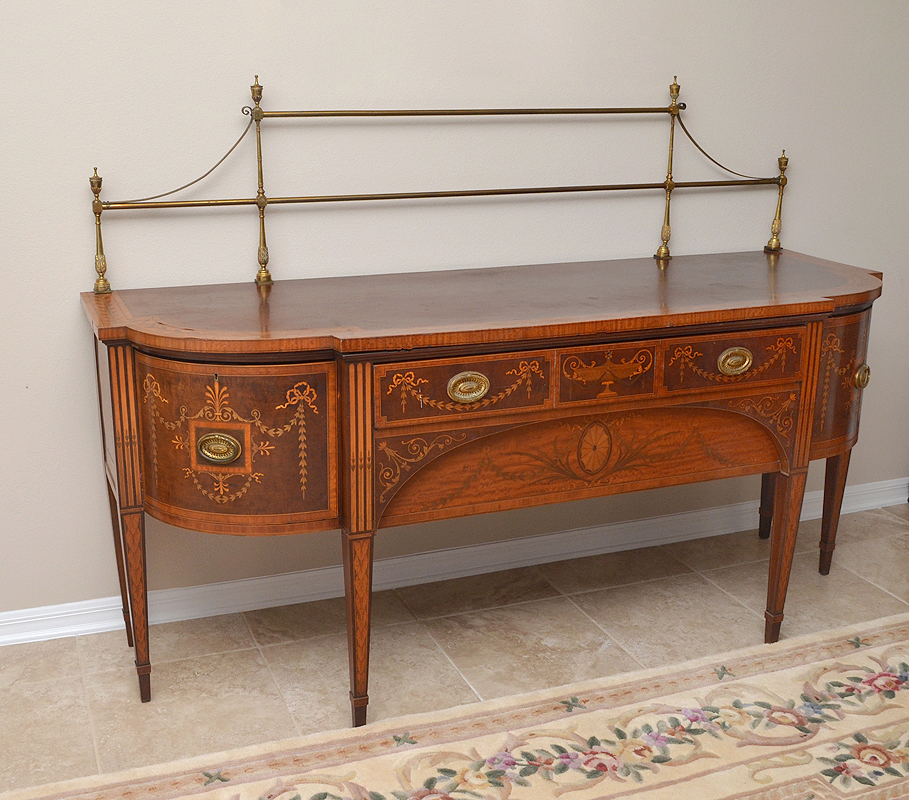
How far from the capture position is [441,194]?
2.55 metres

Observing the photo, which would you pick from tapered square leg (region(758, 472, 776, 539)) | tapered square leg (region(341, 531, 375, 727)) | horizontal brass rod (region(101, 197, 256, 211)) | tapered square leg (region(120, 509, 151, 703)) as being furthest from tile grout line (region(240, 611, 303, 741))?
tapered square leg (region(758, 472, 776, 539))

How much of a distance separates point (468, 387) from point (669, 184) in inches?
43.9

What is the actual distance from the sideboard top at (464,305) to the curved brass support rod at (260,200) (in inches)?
1.4

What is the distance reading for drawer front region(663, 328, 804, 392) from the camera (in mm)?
2182

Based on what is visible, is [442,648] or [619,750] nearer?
[619,750]

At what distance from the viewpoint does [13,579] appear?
2488mm

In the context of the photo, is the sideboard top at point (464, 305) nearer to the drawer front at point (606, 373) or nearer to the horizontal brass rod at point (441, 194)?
the drawer front at point (606, 373)

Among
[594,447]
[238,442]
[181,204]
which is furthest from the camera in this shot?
[181,204]

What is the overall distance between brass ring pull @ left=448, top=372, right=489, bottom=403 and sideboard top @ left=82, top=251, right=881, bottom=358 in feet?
0.24

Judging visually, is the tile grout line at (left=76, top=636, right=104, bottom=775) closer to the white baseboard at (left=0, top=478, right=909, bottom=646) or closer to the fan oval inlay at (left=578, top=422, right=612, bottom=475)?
the white baseboard at (left=0, top=478, right=909, bottom=646)

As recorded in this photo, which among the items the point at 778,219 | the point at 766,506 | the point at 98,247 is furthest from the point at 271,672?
the point at 778,219

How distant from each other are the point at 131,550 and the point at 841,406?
1.73 metres

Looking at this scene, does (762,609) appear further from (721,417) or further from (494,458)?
(494,458)

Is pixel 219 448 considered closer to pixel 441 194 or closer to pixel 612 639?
pixel 441 194
